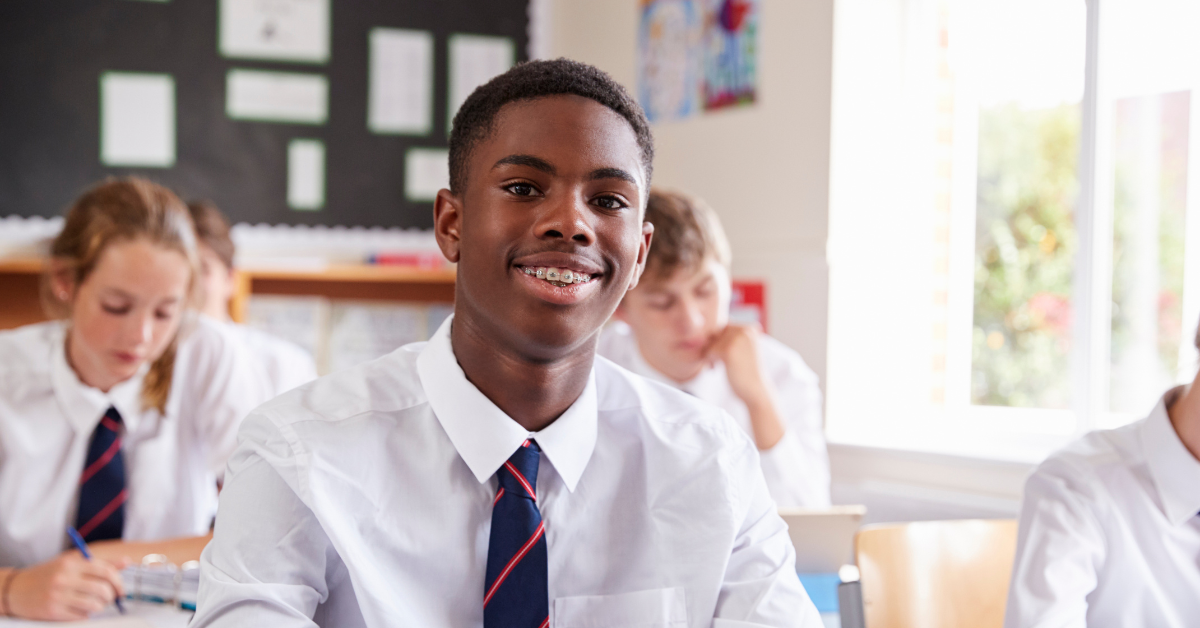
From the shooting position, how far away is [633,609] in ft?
3.51

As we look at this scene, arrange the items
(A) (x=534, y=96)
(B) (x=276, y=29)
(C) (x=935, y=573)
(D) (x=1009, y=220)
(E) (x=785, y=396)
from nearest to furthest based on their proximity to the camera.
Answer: (A) (x=534, y=96), (C) (x=935, y=573), (E) (x=785, y=396), (D) (x=1009, y=220), (B) (x=276, y=29)

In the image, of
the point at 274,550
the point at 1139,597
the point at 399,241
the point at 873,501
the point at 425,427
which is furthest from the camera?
the point at 399,241

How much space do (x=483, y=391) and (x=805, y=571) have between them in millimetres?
789

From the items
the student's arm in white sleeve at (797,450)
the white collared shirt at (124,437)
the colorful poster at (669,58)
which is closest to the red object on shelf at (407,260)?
the colorful poster at (669,58)

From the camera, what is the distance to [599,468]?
3.68 feet

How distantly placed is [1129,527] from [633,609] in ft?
2.72

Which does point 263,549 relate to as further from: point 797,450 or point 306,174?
point 306,174

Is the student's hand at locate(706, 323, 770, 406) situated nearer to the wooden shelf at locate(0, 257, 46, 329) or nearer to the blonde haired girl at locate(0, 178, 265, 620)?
the blonde haired girl at locate(0, 178, 265, 620)

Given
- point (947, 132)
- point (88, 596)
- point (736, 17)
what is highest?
point (736, 17)

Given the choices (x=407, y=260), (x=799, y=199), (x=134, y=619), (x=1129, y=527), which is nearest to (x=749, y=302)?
(x=799, y=199)

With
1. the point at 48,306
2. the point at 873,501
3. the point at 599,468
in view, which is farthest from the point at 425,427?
the point at 873,501

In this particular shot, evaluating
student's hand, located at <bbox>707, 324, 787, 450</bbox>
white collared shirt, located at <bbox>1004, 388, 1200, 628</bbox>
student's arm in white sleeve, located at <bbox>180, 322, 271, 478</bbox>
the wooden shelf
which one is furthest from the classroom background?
student's arm in white sleeve, located at <bbox>180, 322, 271, 478</bbox>

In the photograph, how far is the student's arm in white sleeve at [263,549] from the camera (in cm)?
93

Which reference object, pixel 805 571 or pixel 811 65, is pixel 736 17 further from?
pixel 805 571
